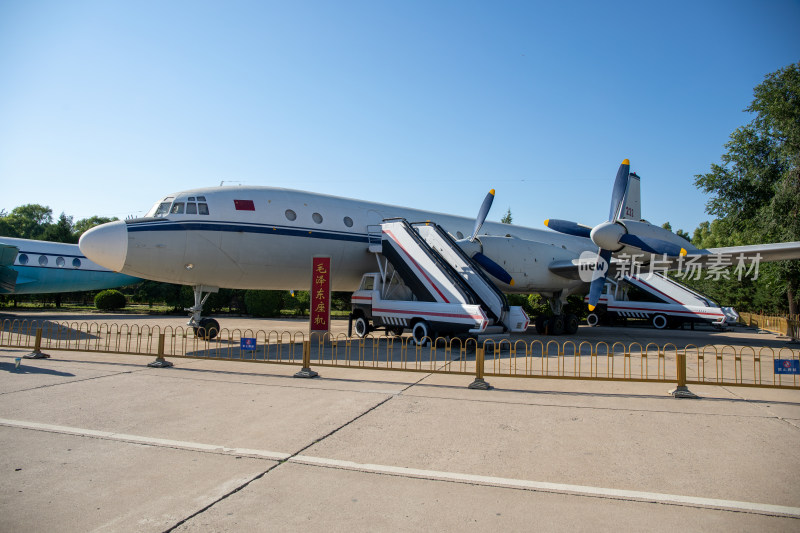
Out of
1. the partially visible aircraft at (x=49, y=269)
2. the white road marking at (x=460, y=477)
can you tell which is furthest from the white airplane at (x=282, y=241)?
the partially visible aircraft at (x=49, y=269)

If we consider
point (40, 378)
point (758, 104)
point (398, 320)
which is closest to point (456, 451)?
point (40, 378)

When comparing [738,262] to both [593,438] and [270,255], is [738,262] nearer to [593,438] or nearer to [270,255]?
[593,438]

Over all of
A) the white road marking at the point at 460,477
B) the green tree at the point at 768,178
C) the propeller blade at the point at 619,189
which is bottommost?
the white road marking at the point at 460,477

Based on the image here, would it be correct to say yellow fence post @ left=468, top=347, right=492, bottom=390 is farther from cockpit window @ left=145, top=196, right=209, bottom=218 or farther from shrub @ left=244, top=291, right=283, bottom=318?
shrub @ left=244, top=291, right=283, bottom=318

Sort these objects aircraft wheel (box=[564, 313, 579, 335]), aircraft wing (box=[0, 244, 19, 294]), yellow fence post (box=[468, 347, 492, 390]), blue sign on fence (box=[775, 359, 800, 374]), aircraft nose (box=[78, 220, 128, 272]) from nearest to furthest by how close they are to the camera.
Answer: blue sign on fence (box=[775, 359, 800, 374]) → yellow fence post (box=[468, 347, 492, 390]) → aircraft nose (box=[78, 220, 128, 272]) → aircraft wheel (box=[564, 313, 579, 335]) → aircraft wing (box=[0, 244, 19, 294])

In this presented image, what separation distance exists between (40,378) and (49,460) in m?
5.18

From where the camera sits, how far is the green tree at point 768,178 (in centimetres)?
2625

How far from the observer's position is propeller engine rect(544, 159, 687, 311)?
15.0 metres

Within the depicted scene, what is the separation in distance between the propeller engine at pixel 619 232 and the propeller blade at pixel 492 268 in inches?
92.8

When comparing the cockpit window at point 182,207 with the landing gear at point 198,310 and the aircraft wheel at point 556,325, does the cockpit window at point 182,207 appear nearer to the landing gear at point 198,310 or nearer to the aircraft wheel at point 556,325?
the landing gear at point 198,310

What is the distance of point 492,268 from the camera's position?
55.8ft

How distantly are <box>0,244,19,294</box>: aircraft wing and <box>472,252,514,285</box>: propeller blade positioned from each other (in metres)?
22.1

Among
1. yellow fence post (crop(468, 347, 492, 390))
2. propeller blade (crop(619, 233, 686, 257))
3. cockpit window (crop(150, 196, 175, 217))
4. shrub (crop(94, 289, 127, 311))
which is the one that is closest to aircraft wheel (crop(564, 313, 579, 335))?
propeller blade (crop(619, 233, 686, 257))

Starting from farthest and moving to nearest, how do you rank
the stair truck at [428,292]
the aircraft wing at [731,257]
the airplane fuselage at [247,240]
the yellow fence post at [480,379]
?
the aircraft wing at [731,257]
the stair truck at [428,292]
the airplane fuselage at [247,240]
the yellow fence post at [480,379]
